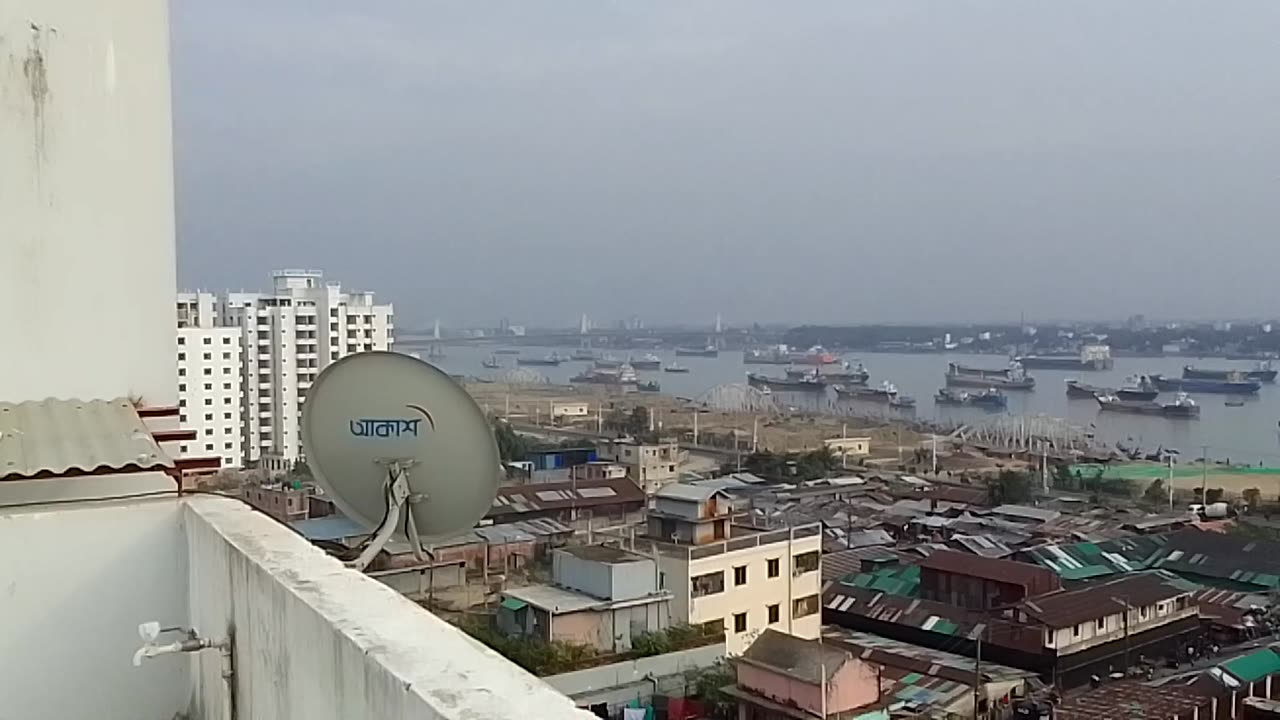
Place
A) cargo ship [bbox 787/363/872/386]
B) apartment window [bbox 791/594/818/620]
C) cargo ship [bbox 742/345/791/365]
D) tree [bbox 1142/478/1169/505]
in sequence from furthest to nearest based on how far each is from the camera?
cargo ship [bbox 742/345/791/365], cargo ship [bbox 787/363/872/386], tree [bbox 1142/478/1169/505], apartment window [bbox 791/594/818/620]

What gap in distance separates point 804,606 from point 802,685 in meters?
1.96

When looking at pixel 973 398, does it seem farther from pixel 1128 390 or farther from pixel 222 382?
pixel 222 382

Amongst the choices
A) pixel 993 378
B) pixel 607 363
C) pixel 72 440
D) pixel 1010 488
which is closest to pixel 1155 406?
pixel 993 378

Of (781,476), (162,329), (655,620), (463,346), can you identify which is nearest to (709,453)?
(781,476)

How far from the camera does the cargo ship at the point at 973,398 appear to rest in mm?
12156

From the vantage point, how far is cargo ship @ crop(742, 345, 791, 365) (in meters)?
14.3

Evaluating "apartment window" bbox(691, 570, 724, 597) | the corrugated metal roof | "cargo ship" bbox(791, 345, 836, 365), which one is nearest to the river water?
"cargo ship" bbox(791, 345, 836, 365)

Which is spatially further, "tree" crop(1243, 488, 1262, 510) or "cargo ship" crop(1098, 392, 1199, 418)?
"cargo ship" crop(1098, 392, 1199, 418)

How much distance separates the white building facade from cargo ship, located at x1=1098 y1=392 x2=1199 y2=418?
25.7 feet

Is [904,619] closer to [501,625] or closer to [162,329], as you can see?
[501,625]

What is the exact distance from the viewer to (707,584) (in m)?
5.42

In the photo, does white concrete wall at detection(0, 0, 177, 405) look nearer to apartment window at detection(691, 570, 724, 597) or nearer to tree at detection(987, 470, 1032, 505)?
apartment window at detection(691, 570, 724, 597)

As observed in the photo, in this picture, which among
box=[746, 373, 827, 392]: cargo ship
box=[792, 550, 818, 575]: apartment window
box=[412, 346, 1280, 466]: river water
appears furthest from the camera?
box=[746, 373, 827, 392]: cargo ship

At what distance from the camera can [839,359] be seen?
14.0m
